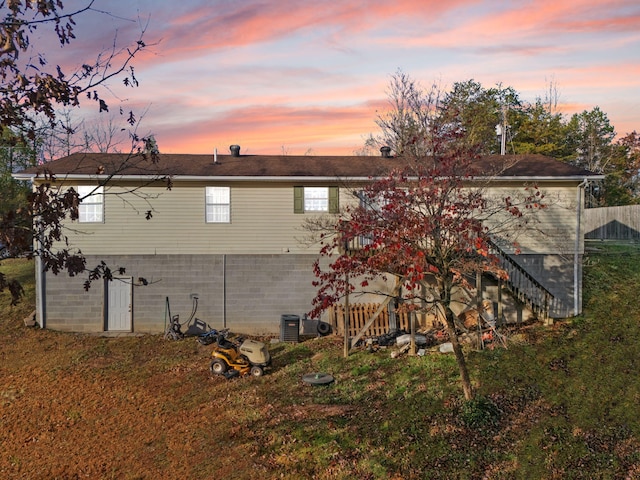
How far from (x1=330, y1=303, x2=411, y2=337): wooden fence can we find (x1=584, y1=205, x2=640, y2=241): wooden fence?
2743 cm

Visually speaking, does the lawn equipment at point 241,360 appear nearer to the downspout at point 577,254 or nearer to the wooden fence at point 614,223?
the downspout at point 577,254

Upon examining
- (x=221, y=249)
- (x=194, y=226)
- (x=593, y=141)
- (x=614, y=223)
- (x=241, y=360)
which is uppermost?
(x=593, y=141)

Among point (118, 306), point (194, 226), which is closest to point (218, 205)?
point (194, 226)

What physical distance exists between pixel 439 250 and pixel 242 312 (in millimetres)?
9739

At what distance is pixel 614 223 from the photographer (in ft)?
123

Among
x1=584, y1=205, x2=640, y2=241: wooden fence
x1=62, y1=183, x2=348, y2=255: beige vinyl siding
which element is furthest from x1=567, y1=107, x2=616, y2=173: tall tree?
x1=62, y1=183, x2=348, y2=255: beige vinyl siding

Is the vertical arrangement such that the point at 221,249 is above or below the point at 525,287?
above

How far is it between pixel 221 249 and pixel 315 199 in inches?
165

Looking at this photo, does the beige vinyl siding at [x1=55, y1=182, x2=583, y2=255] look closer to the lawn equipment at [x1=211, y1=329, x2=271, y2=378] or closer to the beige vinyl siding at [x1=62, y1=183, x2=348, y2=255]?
the beige vinyl siding at [x1=62, y1=183, x2=348, y2=255]

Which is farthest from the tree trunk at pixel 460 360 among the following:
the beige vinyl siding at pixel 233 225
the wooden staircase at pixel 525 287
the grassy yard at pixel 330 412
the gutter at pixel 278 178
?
the beige vinyl siding at pixel 233 225

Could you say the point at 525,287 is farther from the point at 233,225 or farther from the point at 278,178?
the point at 233,225

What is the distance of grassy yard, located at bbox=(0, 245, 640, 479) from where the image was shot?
8.57 meters

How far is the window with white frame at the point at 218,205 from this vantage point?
17672 millimetres

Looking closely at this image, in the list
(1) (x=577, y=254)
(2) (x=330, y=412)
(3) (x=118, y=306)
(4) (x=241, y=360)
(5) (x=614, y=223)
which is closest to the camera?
(2) (x=330, y=412)
